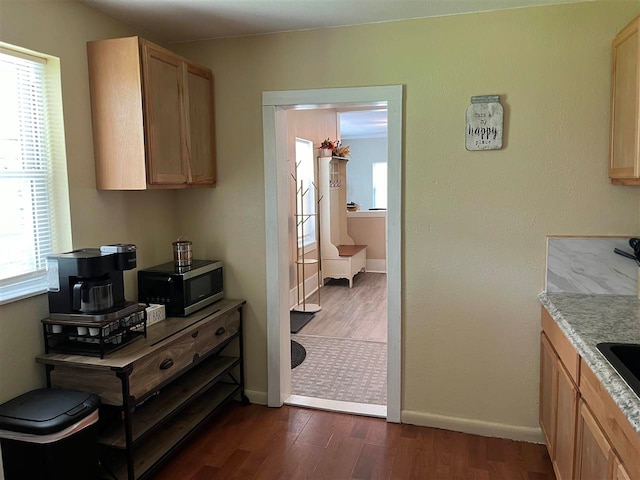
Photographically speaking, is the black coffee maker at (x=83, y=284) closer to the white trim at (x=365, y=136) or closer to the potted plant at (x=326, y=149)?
the potted plant at (x=326, y=149)

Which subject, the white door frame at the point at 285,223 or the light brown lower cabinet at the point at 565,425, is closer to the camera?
the light brown lower cabinet at the point at 565,425

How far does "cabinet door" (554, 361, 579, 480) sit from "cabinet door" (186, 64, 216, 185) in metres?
2.27

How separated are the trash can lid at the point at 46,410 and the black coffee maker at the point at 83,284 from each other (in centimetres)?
35

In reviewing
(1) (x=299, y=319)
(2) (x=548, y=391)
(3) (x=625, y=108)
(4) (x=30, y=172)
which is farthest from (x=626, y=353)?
(1) (x=299, y=319)

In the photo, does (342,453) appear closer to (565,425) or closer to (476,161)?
(565,425)

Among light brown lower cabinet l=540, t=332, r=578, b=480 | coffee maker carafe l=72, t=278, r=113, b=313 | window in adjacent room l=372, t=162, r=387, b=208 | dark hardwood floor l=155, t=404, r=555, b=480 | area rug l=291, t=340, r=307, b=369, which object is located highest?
window in adjacent room l=372, t=162, r=387, b=208

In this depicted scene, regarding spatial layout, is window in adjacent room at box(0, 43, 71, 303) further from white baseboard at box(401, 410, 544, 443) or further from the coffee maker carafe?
white baseboard at box(401, 410, 544, 443)

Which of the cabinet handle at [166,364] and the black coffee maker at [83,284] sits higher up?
the black coffee maker at [83,284]

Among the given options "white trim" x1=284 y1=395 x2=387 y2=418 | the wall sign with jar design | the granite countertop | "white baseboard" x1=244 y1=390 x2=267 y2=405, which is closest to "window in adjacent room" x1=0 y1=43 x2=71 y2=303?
"white baseboard" x1=244 y1=390 x2=267 y2=405

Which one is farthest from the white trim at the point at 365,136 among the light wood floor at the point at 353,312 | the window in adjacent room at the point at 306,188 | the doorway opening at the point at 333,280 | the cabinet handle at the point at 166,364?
the cabinet handle at the point at 166,364

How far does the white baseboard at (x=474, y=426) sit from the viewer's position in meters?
2.84

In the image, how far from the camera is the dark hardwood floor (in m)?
2.56

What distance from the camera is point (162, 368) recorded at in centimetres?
245

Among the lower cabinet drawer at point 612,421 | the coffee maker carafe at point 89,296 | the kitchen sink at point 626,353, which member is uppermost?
the coffee maker carafe at point 89,296
